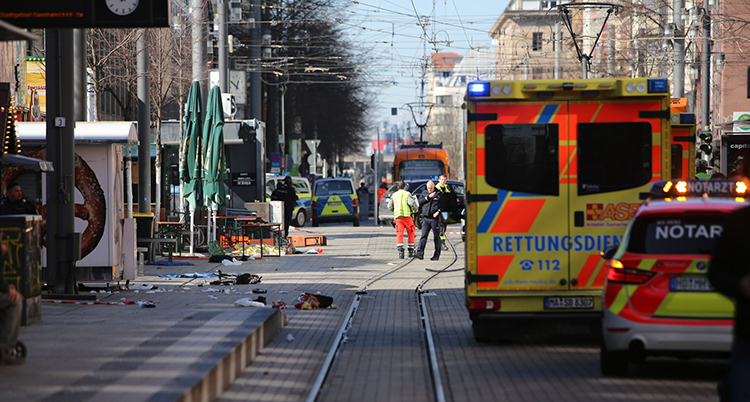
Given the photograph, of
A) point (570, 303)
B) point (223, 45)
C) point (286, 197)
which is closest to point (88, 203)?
point (570, 303)

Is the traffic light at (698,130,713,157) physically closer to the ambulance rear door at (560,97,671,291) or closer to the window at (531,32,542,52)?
the window at (531,32,542,52)

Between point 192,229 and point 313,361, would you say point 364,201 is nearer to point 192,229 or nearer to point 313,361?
point 192,229

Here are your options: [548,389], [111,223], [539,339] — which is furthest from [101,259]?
[548,389]

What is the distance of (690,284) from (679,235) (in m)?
0.45

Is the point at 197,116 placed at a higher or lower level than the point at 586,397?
higher

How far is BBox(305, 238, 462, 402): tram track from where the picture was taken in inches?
298

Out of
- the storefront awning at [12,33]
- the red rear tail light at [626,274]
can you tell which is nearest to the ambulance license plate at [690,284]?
the red rear tail light at [626,274]

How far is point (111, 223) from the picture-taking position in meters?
14.6

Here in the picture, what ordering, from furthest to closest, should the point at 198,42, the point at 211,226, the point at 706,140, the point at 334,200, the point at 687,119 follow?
the point at 334,200, the point at 198,42, the point at 706,140, the point at 211,226, the point at 687,119

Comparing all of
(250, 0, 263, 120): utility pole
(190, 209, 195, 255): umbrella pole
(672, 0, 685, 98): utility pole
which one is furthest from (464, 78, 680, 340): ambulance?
(250, 0, 263, 120): utility pole

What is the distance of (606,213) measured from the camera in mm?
9750

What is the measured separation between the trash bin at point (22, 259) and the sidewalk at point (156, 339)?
253mm

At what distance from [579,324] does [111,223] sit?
306 inches

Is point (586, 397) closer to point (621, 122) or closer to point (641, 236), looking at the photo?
point (641, 236)
